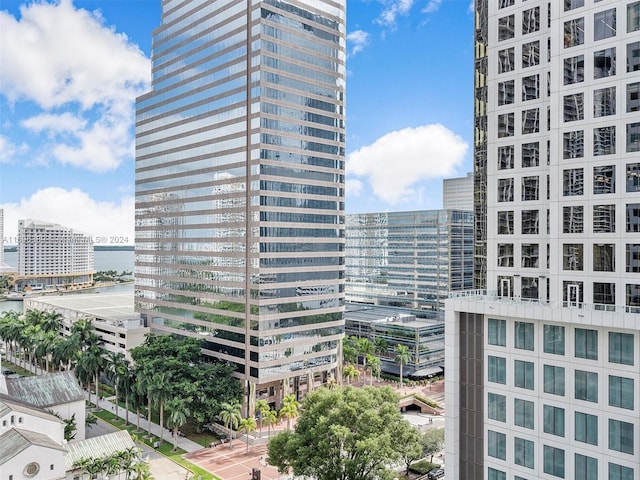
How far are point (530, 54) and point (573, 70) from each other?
4851 millimetres

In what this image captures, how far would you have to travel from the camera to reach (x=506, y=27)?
1567 inches

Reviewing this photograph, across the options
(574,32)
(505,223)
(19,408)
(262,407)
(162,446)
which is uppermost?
(574,32)

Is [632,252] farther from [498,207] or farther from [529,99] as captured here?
[529,99]

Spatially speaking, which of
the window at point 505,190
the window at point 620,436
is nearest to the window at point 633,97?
the window at point 505,190

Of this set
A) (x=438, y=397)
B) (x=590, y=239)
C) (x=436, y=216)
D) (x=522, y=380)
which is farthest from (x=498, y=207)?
(x=436, y=216)

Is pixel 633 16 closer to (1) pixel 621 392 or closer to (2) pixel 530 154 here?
(2) pixel 530 154

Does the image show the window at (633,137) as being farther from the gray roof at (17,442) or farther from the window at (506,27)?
the gray roof at (17,442)

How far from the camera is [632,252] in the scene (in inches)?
1249

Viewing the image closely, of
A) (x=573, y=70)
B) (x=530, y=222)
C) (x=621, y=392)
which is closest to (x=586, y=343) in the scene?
(x=621, y=392)

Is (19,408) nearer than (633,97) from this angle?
No

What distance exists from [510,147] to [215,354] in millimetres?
51425

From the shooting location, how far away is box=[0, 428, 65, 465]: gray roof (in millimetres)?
42062

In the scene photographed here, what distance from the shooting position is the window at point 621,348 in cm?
3033

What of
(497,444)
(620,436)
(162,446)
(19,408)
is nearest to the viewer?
(620,436)
